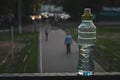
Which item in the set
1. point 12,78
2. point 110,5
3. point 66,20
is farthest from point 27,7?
point 12,78

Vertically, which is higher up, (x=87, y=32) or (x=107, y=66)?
(x=87, y=32)

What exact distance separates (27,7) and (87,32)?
276ft

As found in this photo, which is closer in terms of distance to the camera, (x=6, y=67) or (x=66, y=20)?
(x=6, y=67)

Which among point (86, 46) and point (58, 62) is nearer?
point (86, 46)

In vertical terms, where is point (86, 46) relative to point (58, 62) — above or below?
above

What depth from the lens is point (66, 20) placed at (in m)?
94.0

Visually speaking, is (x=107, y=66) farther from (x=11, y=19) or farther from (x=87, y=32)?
(x=11, y=19)

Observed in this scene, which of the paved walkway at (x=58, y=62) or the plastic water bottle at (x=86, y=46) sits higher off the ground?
the plastic water bottle at (x=86, y=46)

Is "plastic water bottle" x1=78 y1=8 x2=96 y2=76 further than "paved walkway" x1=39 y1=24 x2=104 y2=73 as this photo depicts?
No

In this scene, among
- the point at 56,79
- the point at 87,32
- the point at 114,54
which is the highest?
the point at 87,32

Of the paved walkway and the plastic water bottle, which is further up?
the plastic water bottle

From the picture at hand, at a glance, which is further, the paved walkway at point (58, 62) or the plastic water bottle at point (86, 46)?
the paved walkway at point (58, 62)

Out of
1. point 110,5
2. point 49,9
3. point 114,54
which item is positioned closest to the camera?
point 114,54

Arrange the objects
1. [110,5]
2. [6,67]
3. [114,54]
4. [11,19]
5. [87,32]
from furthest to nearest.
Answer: [110,5]
[11,19]
[114,54]
[6,67]
[87,32]
